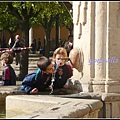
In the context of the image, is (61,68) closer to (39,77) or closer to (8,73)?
(39,77)

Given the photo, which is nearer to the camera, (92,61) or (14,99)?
(14,99)

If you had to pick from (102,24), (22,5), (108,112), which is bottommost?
(108,112)

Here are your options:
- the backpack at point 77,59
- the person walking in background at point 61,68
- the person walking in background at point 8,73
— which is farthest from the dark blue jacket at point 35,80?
the person walking in background at point 8,73

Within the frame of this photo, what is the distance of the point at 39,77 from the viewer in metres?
6.46

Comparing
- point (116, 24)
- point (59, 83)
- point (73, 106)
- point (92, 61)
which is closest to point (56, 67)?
point (59, 83)

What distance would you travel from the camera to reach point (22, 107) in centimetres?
553

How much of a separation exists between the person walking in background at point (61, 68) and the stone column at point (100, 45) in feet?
2.18

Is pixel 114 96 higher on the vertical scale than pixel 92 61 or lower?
lower

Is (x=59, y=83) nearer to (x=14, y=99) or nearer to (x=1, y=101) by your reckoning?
(x=1, y=101)

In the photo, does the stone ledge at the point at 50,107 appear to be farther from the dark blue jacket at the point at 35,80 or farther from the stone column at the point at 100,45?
the stone column at the point at 100,45

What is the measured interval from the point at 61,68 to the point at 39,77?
0.64 m

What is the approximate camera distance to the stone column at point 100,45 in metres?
6.46

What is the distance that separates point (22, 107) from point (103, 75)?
5.21 ft

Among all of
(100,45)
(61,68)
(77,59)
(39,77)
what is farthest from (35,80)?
(100,45)
